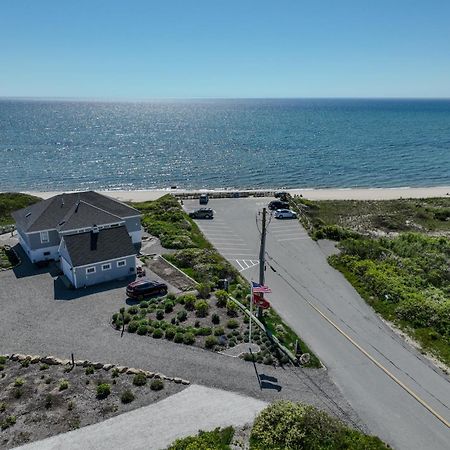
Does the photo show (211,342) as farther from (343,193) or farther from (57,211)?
(343,193)

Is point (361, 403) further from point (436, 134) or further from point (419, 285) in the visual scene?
point (436, 134)

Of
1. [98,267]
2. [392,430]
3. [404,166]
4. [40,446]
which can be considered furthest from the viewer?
[404,166]

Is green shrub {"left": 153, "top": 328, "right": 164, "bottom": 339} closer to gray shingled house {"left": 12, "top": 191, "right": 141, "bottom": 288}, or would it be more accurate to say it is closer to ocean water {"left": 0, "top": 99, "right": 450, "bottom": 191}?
gray shingled house {"left": 12, "top": 191, "right": 141, "bottom": 288}

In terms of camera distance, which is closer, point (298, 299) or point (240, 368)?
point (240, 368)

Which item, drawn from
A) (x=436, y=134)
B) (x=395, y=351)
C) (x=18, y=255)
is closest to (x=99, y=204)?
(x=18, y=255)

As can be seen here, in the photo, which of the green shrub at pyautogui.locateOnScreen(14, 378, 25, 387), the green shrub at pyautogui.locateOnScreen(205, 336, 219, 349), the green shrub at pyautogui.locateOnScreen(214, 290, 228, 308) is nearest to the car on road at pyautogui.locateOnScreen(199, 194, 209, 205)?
the green shrub at pyautogui.locateOnScreen(214, 290, 228, 308)

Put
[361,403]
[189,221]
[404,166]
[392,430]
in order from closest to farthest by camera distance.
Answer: [392,430] → [361,403] → [189,221] → [404,166]

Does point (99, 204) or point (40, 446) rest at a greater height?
point (99, 204)
